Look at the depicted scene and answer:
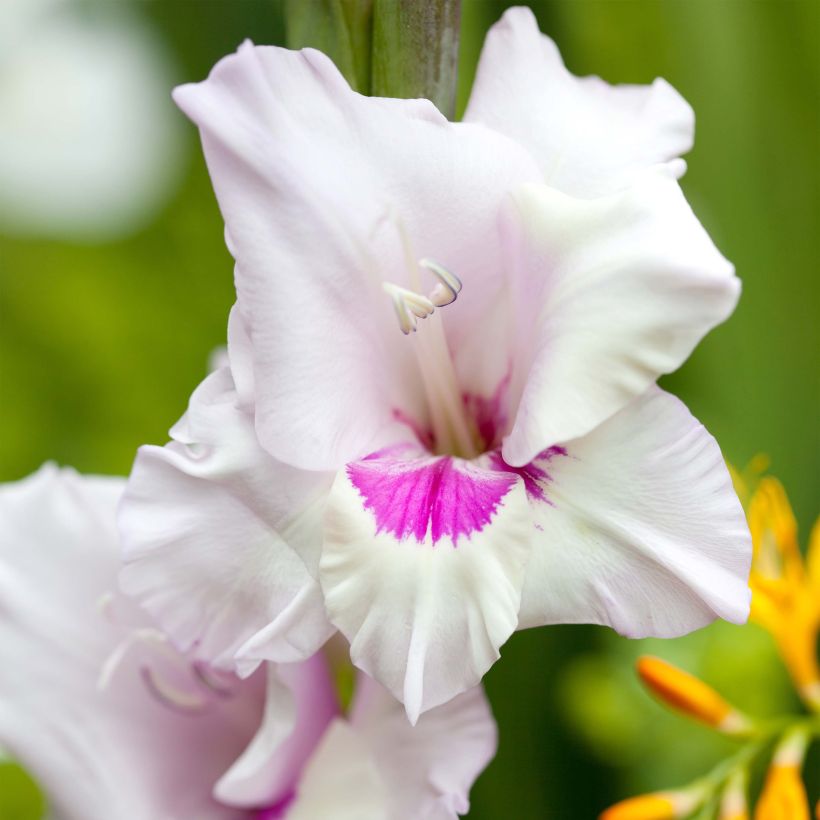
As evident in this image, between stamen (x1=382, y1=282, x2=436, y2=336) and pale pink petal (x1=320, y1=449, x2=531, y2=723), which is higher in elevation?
stamen (x1=382, y1=282, x2=436, y2=336)

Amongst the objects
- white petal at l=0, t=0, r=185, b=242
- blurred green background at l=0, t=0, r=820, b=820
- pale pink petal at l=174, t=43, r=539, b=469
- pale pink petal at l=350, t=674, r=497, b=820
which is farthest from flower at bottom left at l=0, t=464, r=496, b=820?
white petal at l=0, t=0, r=185, b=242

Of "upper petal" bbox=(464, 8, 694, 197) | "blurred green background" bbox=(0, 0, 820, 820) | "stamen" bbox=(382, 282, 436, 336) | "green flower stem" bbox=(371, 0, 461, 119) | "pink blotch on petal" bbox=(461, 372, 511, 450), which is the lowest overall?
"blurred green background" bbox=(0, 0, 820, 820)

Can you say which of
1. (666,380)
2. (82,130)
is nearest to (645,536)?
(666,380)

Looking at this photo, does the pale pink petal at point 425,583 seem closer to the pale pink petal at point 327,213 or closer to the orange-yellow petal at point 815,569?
the pale pink petal at point 327,213

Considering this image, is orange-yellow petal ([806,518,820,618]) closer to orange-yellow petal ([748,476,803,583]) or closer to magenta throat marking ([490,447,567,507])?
orange-yellow petal ([748,476,803,583])

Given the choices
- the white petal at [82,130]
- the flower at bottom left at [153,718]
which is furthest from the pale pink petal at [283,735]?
the white petal at [82,130]

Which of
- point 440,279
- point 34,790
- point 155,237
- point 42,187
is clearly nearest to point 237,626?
point 440,279

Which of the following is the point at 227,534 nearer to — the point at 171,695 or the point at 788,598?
the point at 171,695
